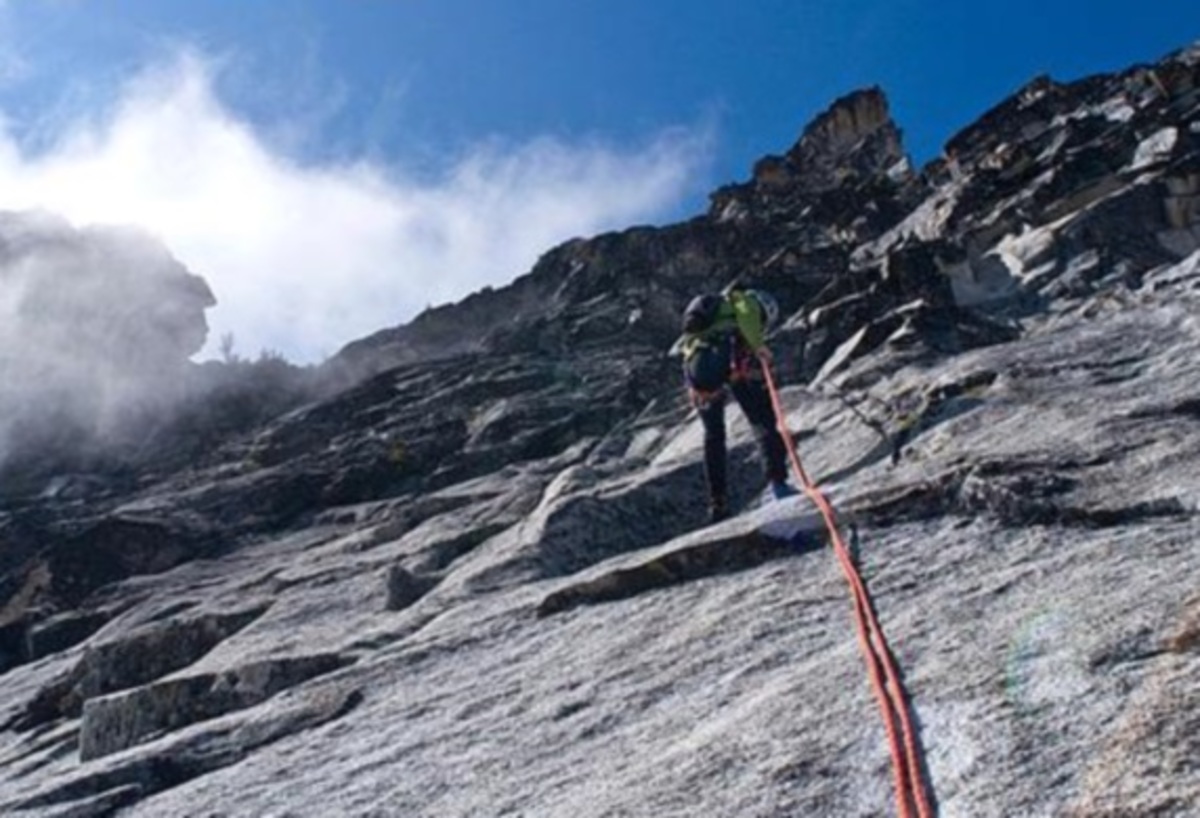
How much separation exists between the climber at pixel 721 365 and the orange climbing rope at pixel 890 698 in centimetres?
407

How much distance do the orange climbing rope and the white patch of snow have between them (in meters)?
19.1

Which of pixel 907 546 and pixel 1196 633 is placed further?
pixel 907 546

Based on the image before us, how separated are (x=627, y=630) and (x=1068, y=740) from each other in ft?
13.4

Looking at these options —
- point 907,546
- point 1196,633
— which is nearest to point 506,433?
point 907,546

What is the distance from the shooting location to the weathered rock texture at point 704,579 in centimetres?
538

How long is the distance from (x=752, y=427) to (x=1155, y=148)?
16410 mm

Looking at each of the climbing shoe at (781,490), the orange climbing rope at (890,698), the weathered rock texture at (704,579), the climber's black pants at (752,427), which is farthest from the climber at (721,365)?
the orange climbing rope at (890,698)

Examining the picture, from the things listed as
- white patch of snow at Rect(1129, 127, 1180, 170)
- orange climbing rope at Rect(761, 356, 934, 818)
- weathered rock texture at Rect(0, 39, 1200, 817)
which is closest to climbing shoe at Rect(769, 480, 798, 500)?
weathered rock texture at Rect(0, 39, 1200, 817)

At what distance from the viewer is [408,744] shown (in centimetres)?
762

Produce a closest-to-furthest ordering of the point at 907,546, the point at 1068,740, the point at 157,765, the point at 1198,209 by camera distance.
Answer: the point at 1068,740
the point at 907,546
the point at 157,765
the point at 1198,209

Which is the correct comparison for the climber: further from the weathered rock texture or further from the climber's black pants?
the weathered rock texture

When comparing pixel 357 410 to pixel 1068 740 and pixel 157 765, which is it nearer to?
pixel 157 765

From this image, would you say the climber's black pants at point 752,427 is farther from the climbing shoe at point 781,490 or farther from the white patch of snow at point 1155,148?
the white patch of snow at point 1155,148

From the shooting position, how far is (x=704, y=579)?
898 centimetres
